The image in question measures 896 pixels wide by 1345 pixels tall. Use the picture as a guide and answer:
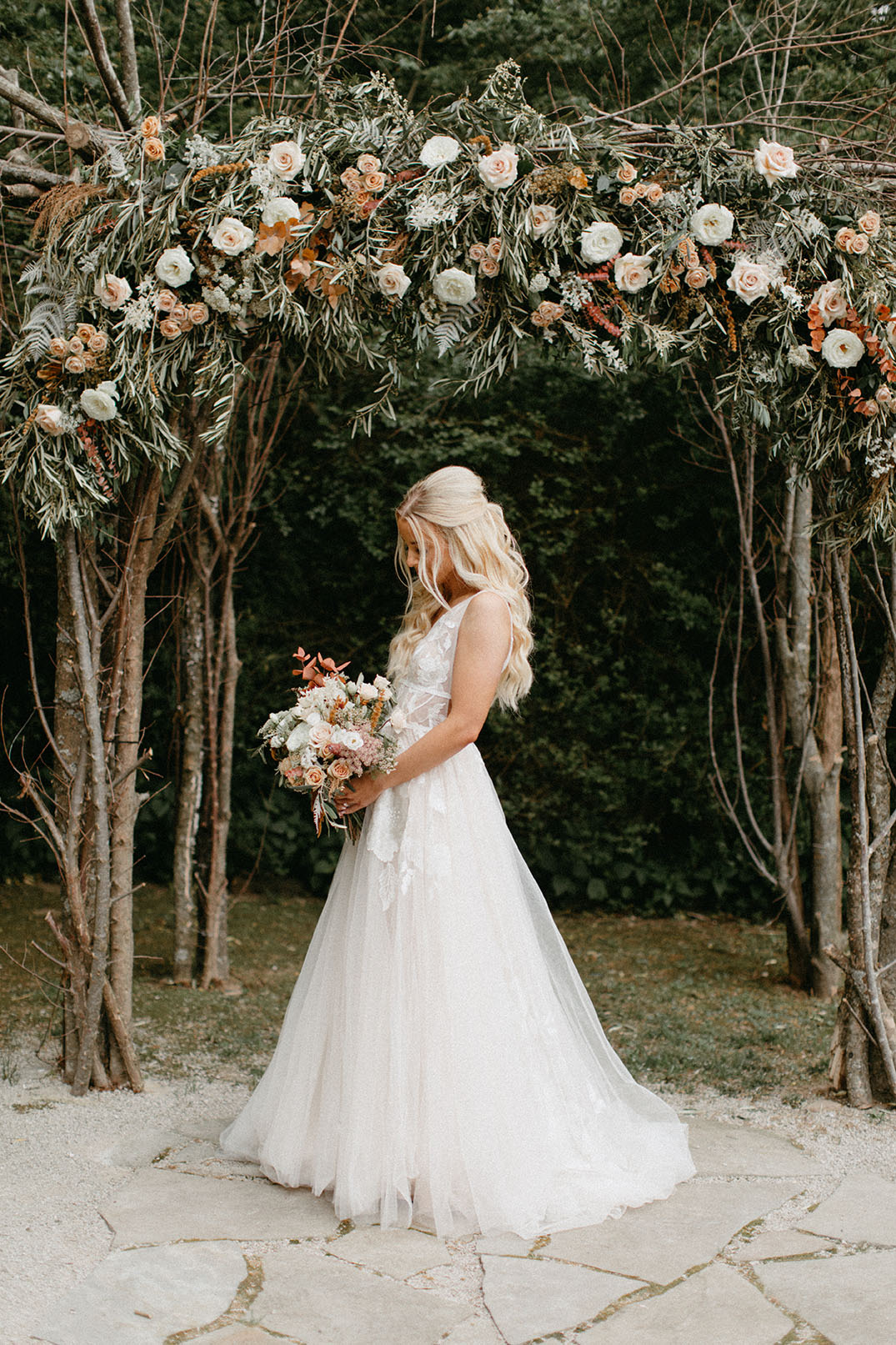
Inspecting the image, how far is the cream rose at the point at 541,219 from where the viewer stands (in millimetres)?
3465

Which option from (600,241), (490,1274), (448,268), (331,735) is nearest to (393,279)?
(448,268)

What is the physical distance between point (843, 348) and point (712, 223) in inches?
21.6

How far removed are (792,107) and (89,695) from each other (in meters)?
4.52

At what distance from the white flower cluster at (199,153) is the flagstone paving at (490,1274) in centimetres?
304

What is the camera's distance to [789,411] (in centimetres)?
367

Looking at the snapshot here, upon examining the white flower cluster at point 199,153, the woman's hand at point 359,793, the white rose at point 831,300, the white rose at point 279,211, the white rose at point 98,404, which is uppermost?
the white flower cluster at point 199,153

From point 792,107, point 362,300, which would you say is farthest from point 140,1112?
point 792,107

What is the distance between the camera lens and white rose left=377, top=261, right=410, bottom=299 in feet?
11.5

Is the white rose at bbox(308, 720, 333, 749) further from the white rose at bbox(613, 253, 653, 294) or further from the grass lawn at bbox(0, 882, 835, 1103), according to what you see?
the grass lawn at bbox(0, 882, 835, 1103)

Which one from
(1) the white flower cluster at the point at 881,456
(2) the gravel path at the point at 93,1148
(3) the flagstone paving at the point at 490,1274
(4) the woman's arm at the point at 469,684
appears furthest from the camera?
(1) the white flower cluster at the point at 881,456

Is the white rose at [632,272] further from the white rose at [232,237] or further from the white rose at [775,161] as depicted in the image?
the white rose at [232,237]

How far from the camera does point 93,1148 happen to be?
3.52 m

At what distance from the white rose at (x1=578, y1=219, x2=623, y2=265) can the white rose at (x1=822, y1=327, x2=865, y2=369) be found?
713mm

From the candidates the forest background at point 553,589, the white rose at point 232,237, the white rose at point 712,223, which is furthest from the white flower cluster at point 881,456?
the forest background at point 553,589
